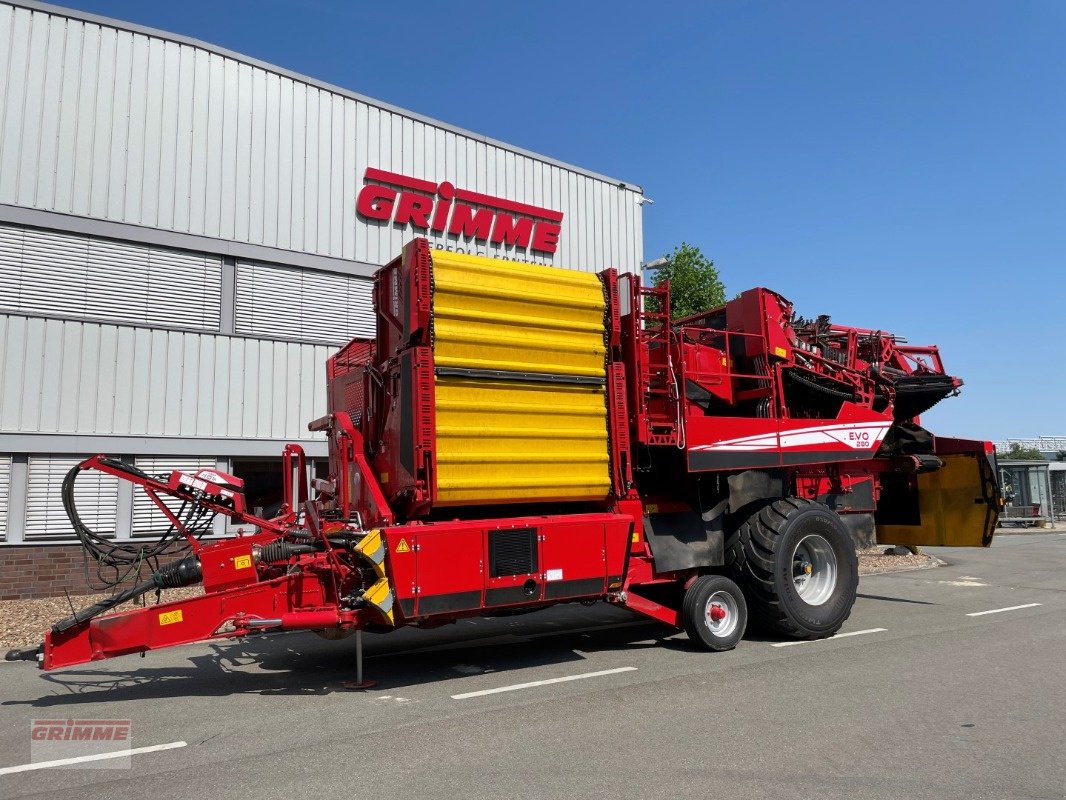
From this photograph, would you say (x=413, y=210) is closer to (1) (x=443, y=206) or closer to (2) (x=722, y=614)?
(1) (x=443, y=206)

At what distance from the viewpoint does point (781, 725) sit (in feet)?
18.4

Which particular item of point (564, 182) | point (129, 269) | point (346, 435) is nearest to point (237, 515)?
point (346, 435)

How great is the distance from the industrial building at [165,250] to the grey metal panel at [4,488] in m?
0.03

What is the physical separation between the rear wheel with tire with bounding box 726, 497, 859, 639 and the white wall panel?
9571mm

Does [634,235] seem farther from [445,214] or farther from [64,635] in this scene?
[64,635]

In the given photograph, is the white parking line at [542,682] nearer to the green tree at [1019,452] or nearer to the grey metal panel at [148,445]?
the grey metal panel at [148,445]

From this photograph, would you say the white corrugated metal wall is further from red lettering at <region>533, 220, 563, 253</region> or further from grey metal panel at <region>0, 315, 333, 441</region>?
red lettering at <region>533, 220, 563, 253</region>

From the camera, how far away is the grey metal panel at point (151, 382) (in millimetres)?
11844

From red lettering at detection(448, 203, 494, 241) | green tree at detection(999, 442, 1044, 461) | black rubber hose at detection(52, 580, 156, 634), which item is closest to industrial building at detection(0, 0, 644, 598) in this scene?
red lettering at detection(448, 203, 494, 241)

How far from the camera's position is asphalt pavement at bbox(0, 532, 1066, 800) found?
4.57m

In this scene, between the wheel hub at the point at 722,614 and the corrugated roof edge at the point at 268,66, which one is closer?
the wheel hub at the point at 722,614

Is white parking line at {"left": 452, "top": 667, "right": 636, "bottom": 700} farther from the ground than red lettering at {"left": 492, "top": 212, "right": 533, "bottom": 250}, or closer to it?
closer to it

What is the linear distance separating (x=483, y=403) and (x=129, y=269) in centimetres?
856

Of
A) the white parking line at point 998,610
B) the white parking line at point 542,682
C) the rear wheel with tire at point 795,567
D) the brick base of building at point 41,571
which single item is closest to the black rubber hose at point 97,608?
the white parking line at point 542,682
